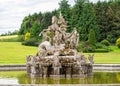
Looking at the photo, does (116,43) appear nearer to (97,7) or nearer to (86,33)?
(86,33)

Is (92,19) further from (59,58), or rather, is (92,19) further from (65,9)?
(59,58)

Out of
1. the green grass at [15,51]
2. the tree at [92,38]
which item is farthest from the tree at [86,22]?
the green grass at [15,51]

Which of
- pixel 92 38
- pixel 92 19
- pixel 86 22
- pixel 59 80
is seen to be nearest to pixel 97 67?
pixel 59 80

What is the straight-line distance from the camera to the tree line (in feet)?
276

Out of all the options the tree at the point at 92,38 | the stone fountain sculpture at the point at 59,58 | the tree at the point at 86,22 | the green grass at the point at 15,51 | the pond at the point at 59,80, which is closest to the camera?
the pond at the point at 59,80

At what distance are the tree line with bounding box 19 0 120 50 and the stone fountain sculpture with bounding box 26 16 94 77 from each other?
51.0 metres

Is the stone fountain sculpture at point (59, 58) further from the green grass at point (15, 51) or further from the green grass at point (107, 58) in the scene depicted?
the green grass at point (15, 51)

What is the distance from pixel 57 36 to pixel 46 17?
2877 inches

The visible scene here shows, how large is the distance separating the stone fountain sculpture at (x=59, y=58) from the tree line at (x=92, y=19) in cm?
5098

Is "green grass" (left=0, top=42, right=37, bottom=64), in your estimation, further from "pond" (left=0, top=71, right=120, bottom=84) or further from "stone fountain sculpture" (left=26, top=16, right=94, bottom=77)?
"pond" (left=0, top=71, right=120, bottom=84)

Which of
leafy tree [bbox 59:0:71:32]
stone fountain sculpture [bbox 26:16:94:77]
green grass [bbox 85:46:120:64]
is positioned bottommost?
green grass [bbox 85:46:120:64]

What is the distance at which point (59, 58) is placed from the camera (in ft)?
94.3

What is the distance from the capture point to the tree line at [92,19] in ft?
276

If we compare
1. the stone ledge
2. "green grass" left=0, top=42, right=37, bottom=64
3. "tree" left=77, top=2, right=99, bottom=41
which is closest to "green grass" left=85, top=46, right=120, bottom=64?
"tree" left=77, top=2, right=99, bottom=41
